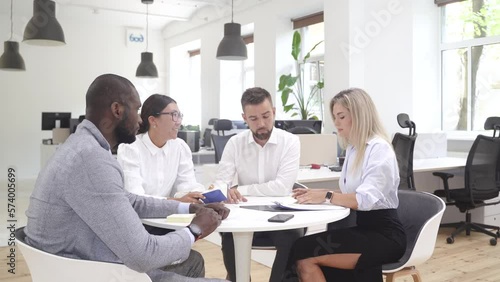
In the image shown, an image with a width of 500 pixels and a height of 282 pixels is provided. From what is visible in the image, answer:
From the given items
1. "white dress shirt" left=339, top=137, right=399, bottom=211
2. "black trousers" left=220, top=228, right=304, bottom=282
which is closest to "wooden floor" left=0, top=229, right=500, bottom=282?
"black trousers" left=220, top=228, right=304, bottom=282

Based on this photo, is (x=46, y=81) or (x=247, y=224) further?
(x=46, y=81)

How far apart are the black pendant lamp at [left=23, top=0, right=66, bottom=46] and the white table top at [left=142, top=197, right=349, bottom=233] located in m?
3.87

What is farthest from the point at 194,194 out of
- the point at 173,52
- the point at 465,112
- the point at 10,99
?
the point at 173,52

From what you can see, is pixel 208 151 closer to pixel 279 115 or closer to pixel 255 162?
pixel 279 115

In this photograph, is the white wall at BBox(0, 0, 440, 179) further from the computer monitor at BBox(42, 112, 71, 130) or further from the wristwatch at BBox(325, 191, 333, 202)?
the wristwatch at BBox(325, 191, 333, 202)

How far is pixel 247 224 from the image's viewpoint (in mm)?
1830

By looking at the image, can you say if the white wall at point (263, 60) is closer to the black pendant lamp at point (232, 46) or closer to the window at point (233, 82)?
the window at point (233, 82)

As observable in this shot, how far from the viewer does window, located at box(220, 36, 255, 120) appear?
32.5ft

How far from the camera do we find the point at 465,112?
6.77 m

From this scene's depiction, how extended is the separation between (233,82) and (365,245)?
8.38 metres

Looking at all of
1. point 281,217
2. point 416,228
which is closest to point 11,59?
point 281,217

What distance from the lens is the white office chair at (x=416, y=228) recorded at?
2.13 meters

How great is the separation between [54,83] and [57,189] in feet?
32.3

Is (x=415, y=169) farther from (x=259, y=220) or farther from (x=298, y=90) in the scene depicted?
(x=298, y=90)
